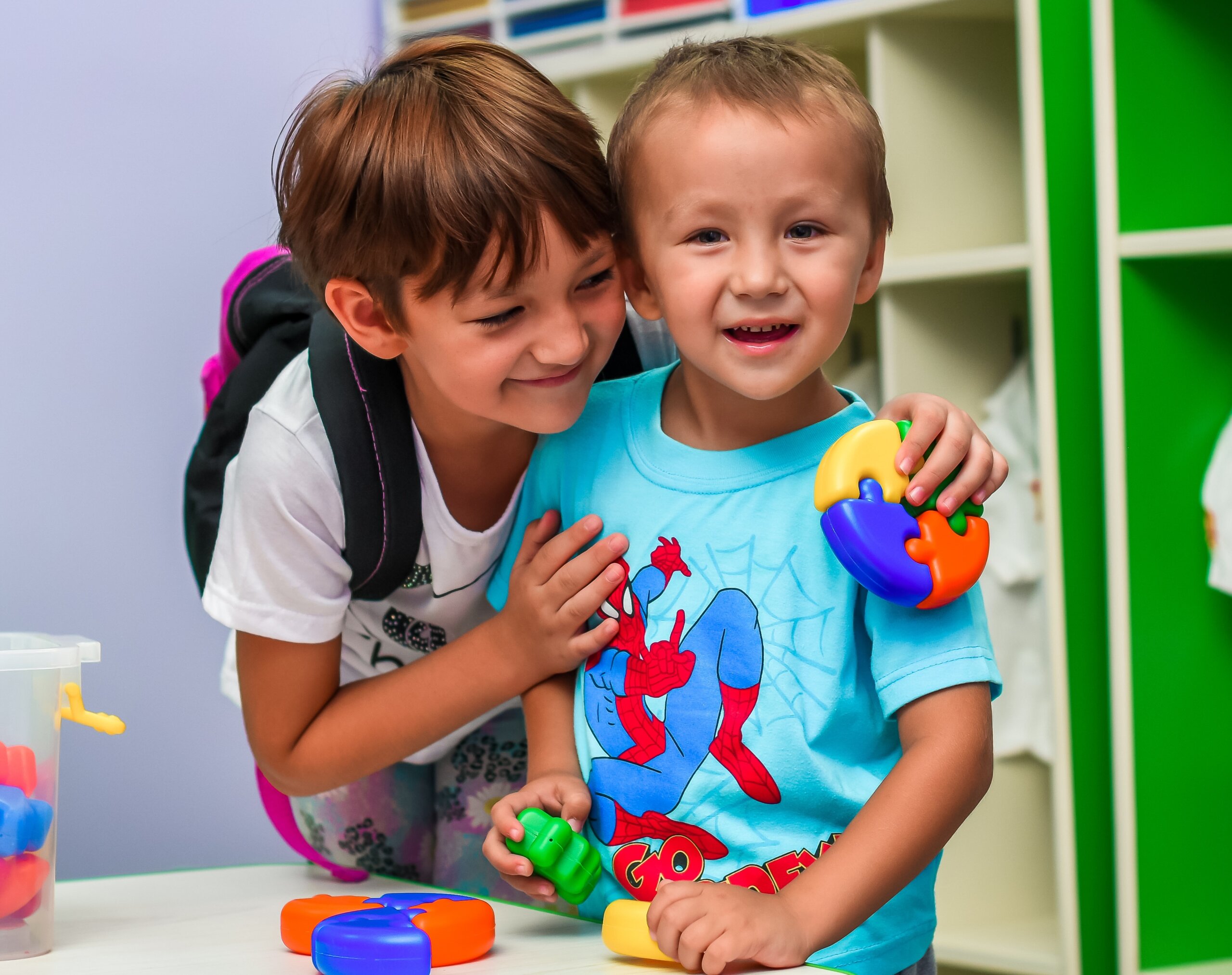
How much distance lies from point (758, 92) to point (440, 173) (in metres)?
0.20

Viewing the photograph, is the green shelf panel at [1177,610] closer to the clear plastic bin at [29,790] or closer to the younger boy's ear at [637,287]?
the younger boy's ear at [637,287]

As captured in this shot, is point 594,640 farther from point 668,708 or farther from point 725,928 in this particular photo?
point 725,928

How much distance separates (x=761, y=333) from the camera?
0.76 meters

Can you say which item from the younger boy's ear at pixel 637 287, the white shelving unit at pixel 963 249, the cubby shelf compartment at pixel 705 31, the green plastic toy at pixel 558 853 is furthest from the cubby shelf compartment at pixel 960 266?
the green plastic toy at pixel 558 853

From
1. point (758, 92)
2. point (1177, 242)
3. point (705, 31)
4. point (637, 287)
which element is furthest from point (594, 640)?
point (705, 31)

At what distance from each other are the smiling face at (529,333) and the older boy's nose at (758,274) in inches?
4.7

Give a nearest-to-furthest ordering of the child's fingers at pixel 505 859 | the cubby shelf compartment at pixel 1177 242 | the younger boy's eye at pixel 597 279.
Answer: the child's fingers at pixel 505 859, the younger boy's eye at pixel 597 279, the cubby shelf compartment at pixel 1177 242

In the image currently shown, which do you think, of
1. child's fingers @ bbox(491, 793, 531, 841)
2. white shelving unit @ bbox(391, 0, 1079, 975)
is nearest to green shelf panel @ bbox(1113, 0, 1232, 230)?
white shelving unit @ bbox(391, 0, 1079, 975)

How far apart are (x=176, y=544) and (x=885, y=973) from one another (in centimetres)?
112

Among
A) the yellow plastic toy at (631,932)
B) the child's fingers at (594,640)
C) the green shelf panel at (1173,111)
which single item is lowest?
the yellow plastic toy at (631,932)

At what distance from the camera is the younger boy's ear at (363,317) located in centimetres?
86

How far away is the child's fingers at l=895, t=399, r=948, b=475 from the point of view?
0.70 metres

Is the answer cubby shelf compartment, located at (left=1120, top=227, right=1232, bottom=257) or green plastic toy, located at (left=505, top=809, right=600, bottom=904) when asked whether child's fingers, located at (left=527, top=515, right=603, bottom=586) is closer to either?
green plastic toy, located at (left=505, top=809, right=600, bottom=904)

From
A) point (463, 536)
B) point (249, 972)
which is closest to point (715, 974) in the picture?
point (249, 972)
